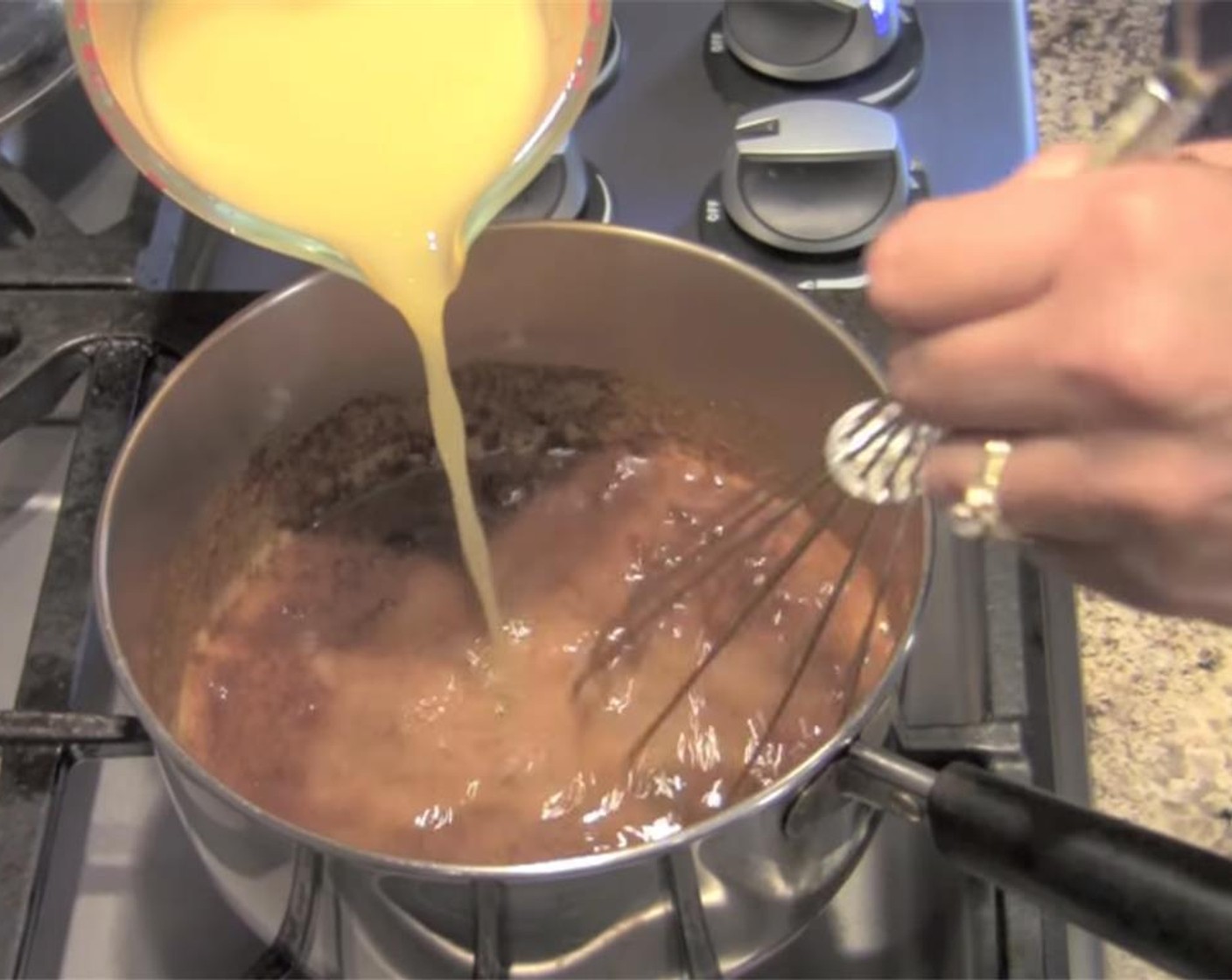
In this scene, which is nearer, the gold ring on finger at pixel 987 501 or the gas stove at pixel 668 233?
the gold ring on finger at pixel 987 501

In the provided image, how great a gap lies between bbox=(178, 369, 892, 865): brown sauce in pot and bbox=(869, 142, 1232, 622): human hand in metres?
0.20

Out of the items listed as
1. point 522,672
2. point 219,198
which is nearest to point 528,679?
point 522,672

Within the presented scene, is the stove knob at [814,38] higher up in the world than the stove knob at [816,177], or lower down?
higher up

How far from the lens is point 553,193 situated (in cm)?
66

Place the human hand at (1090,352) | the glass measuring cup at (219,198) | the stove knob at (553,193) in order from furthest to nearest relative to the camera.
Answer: the stove knob at (553,193) → the glass measuring cup at (219,198) → the human hand at (1090,352)

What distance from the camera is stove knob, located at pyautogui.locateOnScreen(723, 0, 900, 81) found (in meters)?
0.69

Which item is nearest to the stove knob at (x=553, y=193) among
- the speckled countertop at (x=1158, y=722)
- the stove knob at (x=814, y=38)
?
the stove knob at (x=814, y=38)

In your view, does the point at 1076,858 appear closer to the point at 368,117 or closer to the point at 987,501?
the point at 987,501

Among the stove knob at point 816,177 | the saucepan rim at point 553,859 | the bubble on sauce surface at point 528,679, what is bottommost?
the bubble on sauce surface at point 528,679

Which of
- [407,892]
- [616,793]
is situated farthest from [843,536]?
[407,892]

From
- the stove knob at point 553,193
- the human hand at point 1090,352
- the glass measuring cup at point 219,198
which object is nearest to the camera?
the human hand at point 1090,352

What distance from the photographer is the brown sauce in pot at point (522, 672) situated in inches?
23.0

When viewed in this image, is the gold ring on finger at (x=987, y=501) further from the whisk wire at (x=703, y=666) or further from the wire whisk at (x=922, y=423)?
the whisk wire at (x=703, y=666)

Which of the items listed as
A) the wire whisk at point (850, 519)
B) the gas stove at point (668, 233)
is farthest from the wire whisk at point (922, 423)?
the gas stove at point (668, 233)
